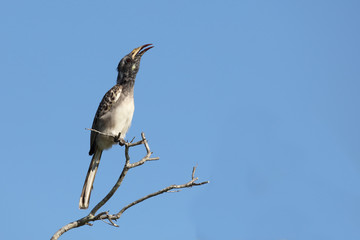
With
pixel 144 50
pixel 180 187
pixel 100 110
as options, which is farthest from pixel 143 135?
pixel 144 50

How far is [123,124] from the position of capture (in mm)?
10180

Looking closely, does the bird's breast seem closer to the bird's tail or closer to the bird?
the bird

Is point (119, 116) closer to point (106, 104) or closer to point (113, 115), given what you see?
point (113, 115)

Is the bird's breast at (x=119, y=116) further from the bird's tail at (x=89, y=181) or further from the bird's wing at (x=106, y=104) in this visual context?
the bird's tail at (x=89, y=181)

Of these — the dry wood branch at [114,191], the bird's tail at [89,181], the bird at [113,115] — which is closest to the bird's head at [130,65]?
the bird at [113,115]

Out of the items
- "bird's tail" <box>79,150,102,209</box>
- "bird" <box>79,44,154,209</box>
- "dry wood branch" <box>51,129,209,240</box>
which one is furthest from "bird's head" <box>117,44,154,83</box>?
"dry wood branch" <box>51,129,209,240</box>

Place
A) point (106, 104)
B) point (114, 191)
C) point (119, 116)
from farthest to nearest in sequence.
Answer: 1. point (106, 104)
2. point (119, 116)
3. point (114, 191)

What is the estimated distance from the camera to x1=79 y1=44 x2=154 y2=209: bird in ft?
33.1

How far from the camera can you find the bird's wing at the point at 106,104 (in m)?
10.2

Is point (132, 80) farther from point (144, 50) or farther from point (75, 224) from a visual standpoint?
point (75, 224)

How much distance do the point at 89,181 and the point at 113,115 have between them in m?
1.42

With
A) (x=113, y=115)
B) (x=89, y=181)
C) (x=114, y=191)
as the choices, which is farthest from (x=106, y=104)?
(x=114, y=191)

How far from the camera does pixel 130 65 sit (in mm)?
10633

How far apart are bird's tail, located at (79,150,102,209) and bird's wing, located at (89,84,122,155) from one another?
0.52ft
